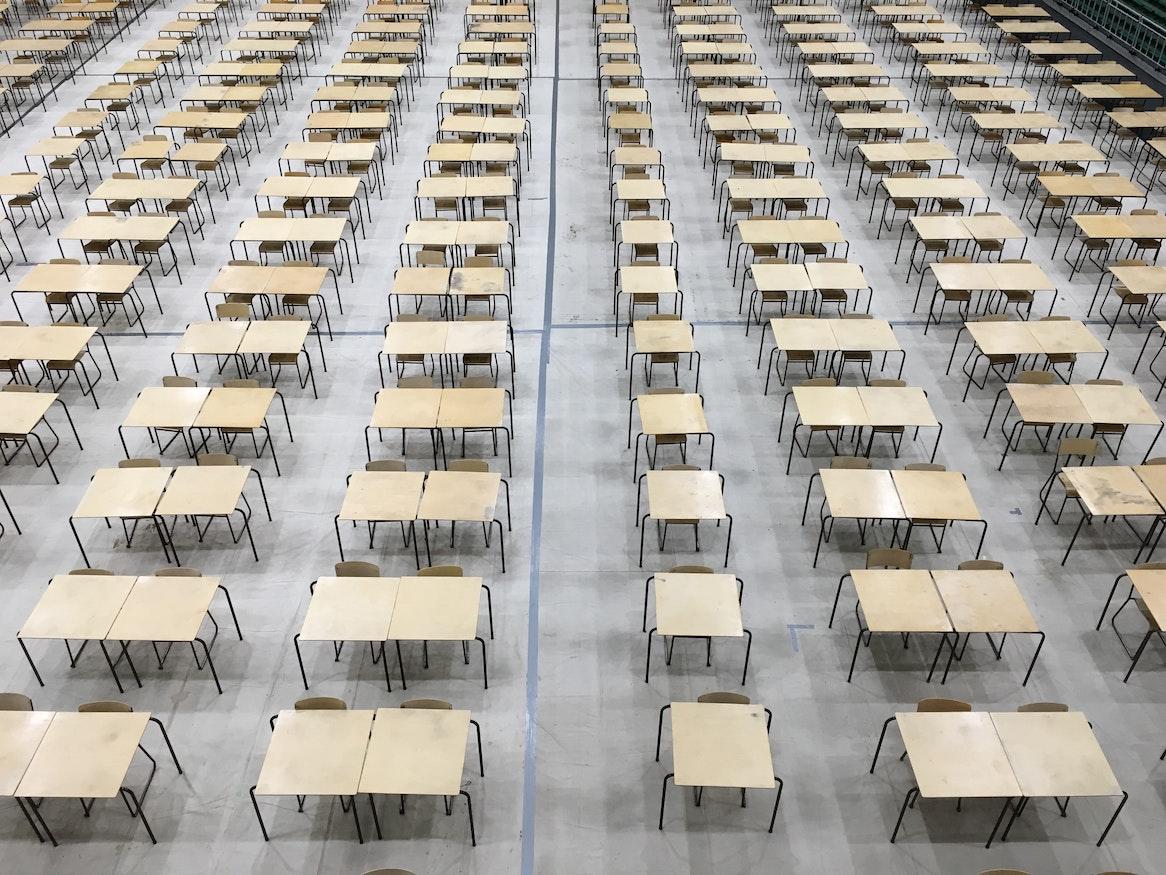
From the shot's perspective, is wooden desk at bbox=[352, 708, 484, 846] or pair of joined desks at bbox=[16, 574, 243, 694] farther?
pair of joined desks at bbox=[16, 574, 243, 694]

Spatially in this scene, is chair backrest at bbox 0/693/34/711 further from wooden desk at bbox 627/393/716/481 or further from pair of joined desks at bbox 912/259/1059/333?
pair of joined desks at bbox 912/259/1059/333

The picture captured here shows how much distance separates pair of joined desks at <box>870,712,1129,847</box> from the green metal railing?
65.6ft

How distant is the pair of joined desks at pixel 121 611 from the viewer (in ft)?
25.2

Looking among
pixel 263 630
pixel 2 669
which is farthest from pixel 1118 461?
pixel 2 669

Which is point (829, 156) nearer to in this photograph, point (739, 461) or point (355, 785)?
point (739, 461)

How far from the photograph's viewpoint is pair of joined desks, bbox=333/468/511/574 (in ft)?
29.2

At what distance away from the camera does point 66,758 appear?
22.1 ft

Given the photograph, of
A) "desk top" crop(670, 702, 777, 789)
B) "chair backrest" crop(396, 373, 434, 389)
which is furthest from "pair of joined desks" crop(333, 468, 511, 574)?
"desk top" crop(670, 702, 777, 789)

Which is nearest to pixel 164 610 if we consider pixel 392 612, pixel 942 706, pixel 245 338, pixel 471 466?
pixel 392 612

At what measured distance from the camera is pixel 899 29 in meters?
21.8

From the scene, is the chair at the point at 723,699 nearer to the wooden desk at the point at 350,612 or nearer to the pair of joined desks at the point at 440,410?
the wooden desk at the point at 350,612

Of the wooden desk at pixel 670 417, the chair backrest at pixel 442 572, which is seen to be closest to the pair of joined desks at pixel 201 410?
the chair backrest at pixel 442 572

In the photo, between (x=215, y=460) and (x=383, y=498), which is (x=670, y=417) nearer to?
(x=383, y=498)

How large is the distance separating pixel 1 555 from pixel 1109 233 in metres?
15.9
